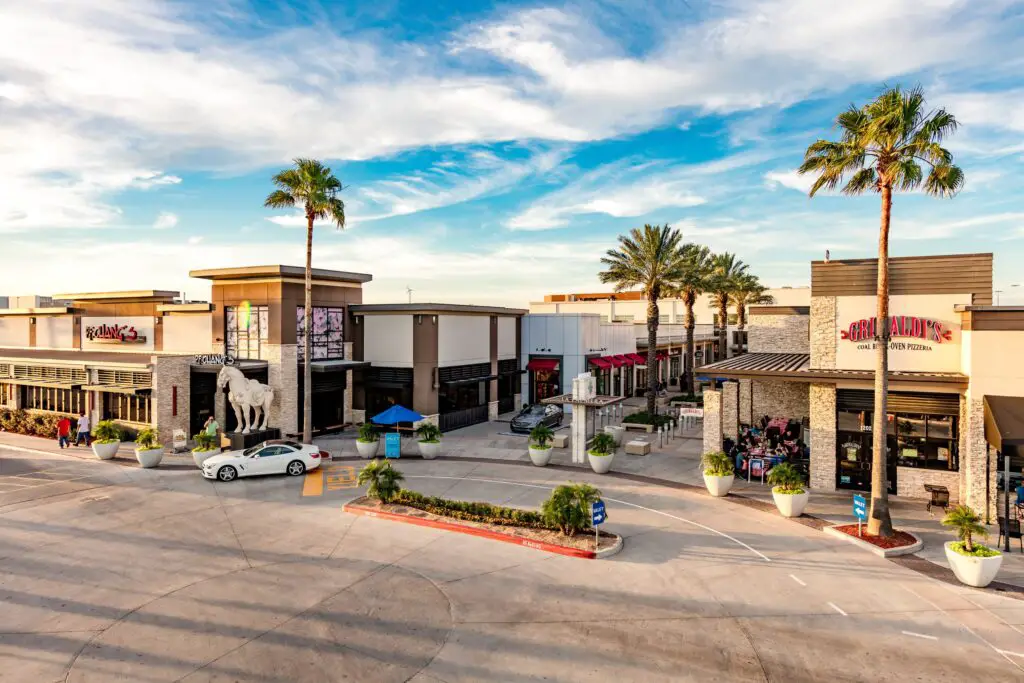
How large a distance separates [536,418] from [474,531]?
18963 millimetres

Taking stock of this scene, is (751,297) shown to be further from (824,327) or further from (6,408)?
(6,408)

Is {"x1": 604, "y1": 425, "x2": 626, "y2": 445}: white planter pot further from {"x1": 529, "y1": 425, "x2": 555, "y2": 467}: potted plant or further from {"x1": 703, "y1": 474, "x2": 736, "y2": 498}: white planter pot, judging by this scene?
{"x1": 703, "y1": 474, "x2": 736, "y2": 498}: white planter pot

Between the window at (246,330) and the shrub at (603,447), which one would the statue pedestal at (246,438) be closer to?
the window at (246,330)

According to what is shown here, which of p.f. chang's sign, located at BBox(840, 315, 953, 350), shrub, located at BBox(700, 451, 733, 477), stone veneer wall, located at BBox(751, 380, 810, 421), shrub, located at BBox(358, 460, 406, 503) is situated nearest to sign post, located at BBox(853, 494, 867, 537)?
shrub, located at BBox(700, 451, 733, 477)

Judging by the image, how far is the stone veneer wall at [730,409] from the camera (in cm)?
3167

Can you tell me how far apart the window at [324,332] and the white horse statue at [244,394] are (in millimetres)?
4628

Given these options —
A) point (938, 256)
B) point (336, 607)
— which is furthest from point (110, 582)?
point (938, 256)

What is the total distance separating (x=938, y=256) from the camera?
2209 centimetres

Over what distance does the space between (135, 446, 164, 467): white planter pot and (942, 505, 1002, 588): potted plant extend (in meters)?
29.6

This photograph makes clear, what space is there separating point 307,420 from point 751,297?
5300 centimetres

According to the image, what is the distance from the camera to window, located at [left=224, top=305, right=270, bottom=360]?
34.2 metres

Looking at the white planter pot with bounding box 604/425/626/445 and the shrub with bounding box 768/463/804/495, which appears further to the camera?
the white planter pot with bounding box 604/425/626/445

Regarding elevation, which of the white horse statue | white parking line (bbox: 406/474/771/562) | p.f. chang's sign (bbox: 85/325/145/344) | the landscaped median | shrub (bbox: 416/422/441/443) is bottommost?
white parking line (bbox: 406/474/771/562)

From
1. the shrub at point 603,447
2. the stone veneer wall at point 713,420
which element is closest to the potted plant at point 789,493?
the stone veneer wall at point 713,420
